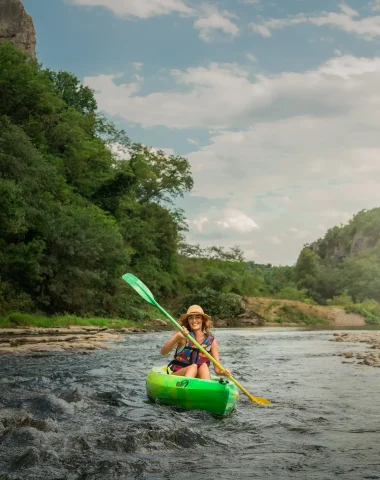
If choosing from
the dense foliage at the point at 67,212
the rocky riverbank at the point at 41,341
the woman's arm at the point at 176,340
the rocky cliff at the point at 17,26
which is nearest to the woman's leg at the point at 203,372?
the woman's arm at the point at 176,340

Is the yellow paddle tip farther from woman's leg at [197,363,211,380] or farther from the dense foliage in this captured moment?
the dense foliage

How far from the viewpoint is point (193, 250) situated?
4947 cm

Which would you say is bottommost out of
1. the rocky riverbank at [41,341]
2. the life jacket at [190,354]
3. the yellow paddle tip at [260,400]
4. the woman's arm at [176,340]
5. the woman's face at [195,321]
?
the rocky riverbank at [41,341]

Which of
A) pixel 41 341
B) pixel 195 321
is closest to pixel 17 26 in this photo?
pixel 41 341

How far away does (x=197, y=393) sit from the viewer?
6477 millimetres

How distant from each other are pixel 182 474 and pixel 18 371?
20.7 feet

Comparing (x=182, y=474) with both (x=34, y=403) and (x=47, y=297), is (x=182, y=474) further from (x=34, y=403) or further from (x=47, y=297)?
(x=47, y=297)

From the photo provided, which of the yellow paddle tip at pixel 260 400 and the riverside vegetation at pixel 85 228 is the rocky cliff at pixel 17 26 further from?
the yellow paddle tip at pixel 260 400

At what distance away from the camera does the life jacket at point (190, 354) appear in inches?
296

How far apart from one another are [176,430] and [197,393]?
110 cm

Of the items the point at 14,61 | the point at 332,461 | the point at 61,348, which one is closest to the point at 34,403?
the point at 332,461

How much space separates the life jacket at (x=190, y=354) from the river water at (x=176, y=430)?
29.3 inches

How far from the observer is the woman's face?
7.51 m

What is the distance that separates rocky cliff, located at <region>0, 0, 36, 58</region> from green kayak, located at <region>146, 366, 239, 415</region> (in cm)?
4146
